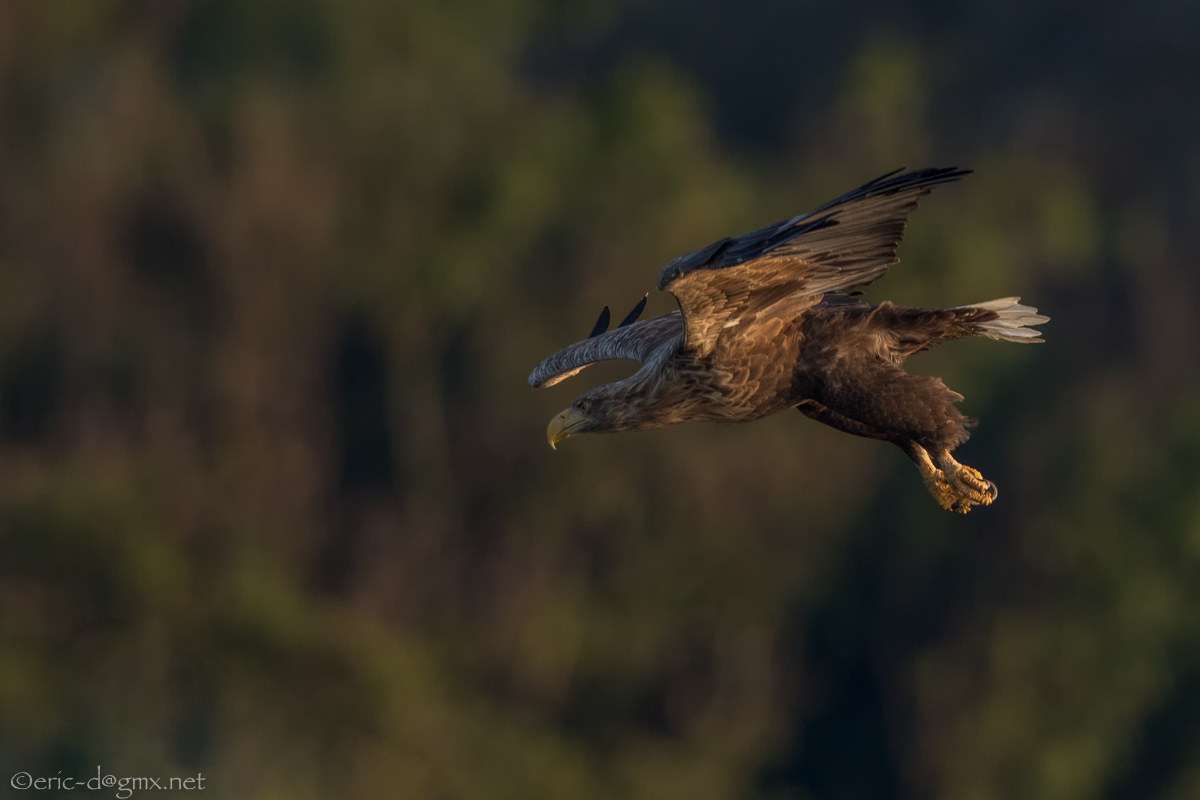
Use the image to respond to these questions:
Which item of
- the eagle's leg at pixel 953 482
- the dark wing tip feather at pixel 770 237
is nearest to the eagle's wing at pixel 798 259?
the dark wing tip feather at pixel 770 237

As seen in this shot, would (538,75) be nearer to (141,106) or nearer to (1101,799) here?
(141,106)

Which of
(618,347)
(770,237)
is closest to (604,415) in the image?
(618,347)

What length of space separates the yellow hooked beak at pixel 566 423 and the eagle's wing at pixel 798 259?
0.87 meters

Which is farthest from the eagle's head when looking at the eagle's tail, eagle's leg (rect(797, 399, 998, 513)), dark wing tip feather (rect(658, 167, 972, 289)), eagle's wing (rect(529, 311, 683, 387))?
the eagle's tail

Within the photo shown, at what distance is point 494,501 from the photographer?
2806 centimetres

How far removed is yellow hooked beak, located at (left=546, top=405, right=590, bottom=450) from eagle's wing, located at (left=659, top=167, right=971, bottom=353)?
87cm

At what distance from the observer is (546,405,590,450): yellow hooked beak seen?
724 cm

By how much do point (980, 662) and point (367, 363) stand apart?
10557mm

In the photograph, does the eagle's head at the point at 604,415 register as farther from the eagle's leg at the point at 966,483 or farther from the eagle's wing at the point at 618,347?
the eagle's leg at the point at 966,483

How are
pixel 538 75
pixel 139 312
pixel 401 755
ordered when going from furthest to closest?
pixel 538 75, pixel 139 312, pixel 401 755

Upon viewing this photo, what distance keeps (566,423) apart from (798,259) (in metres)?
1.38

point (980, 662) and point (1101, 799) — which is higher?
point (980, 662)

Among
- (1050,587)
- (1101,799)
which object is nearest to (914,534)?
(1050,587)

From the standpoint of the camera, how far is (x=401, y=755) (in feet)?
83.0
